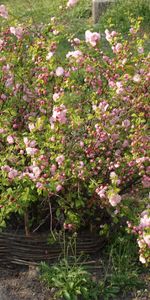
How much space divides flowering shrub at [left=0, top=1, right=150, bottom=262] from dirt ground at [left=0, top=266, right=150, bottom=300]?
13.1 inches

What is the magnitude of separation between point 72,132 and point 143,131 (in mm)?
365

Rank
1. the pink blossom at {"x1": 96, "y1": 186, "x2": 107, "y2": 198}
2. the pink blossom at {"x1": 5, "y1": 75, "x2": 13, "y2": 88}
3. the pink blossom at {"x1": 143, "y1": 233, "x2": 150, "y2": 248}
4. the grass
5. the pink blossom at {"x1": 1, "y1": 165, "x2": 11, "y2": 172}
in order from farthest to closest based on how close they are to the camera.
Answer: the grass, the pink blossom at {"x1": 5, "y1": 75, "x2": 13, "y2": 88}, the pink blossom at {"x1": 1, "y1": 165, "x2": 11, "y2": 172}, the pink blossom at {"x1": 96, "y1": 186, "x2": 107, "y2": 198}, the pink blossom at {"x1": 143, "y1": 233, "x2": 150, "y2": 248}

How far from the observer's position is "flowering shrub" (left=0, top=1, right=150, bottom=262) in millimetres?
2982

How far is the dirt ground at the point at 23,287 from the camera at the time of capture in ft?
10.4

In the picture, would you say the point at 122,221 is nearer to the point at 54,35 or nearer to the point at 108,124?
the point at 108,124

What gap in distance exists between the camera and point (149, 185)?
10.2 ft

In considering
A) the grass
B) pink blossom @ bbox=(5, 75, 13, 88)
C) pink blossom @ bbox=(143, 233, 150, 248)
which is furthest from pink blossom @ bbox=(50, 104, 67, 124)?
the grass

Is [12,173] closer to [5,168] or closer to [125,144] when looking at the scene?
[5,168]

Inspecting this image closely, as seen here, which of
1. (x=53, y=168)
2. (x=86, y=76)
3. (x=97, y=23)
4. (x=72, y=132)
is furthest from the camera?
(x=97, y=23)

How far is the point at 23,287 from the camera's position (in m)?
3.23

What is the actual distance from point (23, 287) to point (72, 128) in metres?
0.87

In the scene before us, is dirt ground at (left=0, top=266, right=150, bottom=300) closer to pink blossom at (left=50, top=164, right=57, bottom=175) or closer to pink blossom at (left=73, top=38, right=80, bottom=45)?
pink blossom at (left=50, top=164, right=57, bottom=175)

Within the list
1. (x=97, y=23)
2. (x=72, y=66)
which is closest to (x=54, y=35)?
(x=72, y=66)

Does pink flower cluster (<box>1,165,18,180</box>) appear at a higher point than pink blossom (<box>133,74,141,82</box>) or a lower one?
lower
